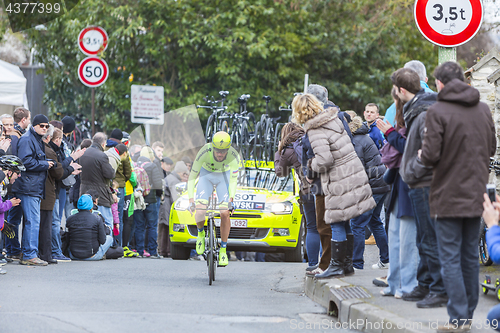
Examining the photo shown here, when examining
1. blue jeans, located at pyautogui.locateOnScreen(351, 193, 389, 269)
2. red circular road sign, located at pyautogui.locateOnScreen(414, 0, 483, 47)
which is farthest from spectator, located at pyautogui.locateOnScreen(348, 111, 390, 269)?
red circular road sign, located at pyautogui.locateOnScreen(414, 0, 483, 47)

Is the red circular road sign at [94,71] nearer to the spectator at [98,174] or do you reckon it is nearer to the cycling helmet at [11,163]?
the spectator at [98,174]

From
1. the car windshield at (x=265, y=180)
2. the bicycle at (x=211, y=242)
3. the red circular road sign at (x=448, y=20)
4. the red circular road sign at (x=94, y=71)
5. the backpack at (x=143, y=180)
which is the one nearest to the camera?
the red circular road sign at (x=448, y=20)

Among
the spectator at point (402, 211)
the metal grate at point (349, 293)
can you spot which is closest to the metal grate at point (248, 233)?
the metal grate at point (349, 293)

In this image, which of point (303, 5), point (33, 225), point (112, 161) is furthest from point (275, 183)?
point (303, 5)

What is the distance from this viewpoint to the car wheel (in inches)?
480

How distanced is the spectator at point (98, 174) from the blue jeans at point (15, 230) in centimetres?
159

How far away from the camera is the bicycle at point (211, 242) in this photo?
8.78m

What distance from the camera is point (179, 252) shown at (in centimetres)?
1227

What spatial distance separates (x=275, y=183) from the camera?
41.5 feet

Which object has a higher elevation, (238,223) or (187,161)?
(187,161)

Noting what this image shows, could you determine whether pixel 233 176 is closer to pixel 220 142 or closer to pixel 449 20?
pixel 220 142

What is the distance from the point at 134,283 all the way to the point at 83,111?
51.9ft

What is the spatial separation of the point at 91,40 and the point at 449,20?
10.3m

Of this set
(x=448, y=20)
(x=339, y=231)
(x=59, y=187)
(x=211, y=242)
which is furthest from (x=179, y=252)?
(x=448, y=20)
